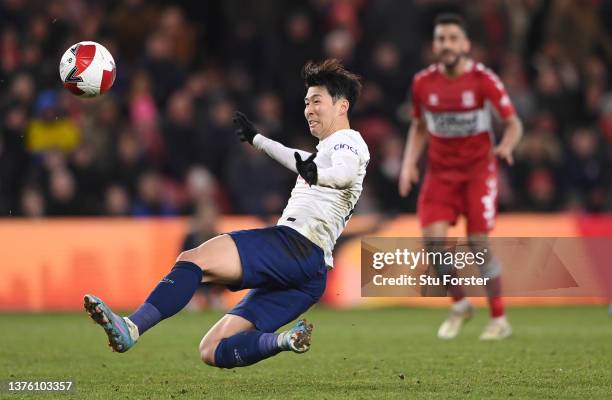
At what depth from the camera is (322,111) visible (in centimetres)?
714

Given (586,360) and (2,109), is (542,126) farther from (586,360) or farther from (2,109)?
(586,360)

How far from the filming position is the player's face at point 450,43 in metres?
10.6

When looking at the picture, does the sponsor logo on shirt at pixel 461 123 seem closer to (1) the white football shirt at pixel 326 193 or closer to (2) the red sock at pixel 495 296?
(2) the red sock at pixel 495 296

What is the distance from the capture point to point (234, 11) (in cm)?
1802

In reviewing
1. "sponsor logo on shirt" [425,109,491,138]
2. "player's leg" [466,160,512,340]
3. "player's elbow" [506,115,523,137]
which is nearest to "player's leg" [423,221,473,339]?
"player's leg" [466,160,512,340]

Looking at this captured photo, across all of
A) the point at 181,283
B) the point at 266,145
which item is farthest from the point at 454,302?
the point at 181,283

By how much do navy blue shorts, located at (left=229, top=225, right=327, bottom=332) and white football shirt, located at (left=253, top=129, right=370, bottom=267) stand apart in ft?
0.24

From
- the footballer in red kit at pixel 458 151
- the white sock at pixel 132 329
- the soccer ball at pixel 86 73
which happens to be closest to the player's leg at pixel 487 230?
the footballer in red kit at pixel 458 151

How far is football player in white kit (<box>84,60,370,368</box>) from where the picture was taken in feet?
21.8

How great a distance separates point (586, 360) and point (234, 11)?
1058 cm

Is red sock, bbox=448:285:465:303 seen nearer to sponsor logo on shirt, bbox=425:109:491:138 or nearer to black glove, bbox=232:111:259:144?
sponsor logo on shirt, bbox=425:109:491:138

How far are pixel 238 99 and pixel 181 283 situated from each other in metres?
10.2

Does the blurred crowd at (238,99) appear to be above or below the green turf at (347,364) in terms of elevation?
above

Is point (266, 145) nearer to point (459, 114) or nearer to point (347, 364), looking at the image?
point (347, 364)
